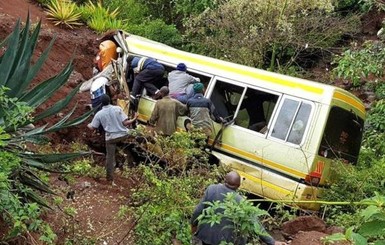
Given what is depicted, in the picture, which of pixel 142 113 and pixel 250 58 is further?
pixel 250 58

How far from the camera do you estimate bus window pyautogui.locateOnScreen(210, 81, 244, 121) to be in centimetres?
1027

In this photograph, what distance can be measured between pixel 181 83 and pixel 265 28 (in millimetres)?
6864

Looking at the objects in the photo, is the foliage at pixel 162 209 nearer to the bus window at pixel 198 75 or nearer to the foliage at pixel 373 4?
the bus window at pixel 198 75

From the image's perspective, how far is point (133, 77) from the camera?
455 inches

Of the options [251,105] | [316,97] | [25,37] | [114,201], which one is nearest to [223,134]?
[251,105]

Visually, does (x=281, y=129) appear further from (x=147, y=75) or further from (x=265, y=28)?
(x=265, y=28)

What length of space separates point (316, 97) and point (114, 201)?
3.26 m

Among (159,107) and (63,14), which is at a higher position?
(63,14)

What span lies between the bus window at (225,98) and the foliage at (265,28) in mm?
6426

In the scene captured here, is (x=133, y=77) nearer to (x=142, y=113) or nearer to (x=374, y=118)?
(x=142, y=113)

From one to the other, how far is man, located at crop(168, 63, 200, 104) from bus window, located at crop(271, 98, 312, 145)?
5.35 feet

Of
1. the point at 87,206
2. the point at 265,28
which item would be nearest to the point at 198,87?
the point at 87,206

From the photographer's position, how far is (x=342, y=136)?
9.81 meters

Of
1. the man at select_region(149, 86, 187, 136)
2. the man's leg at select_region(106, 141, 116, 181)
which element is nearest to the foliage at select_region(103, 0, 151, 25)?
the man at select_region(149, 86, 187, 136)
